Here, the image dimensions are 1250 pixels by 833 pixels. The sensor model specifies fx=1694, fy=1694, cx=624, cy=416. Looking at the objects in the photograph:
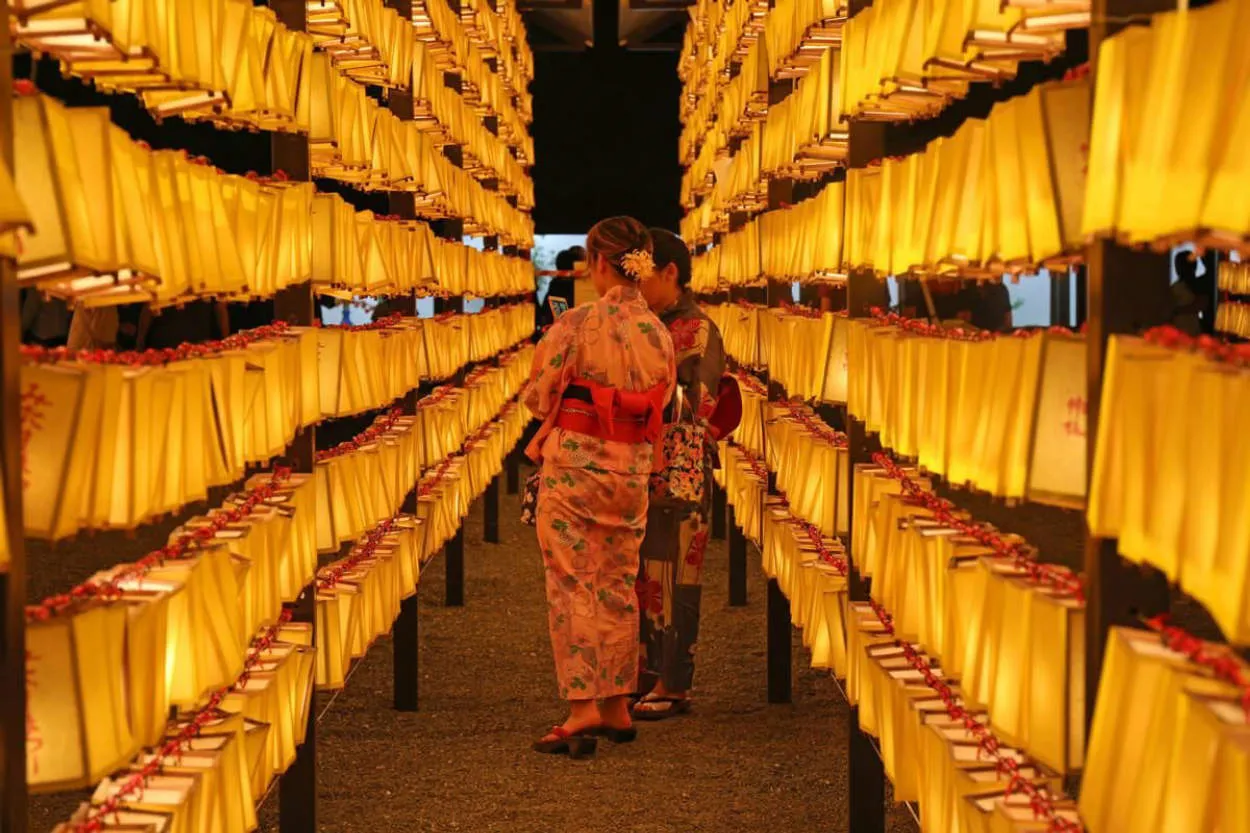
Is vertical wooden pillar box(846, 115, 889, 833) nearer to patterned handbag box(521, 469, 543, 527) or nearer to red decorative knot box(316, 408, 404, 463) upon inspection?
red decorative knot box(316, 408, 404, 463)

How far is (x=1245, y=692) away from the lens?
70.0 inches

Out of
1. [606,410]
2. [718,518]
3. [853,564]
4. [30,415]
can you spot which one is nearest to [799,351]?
[606,410]

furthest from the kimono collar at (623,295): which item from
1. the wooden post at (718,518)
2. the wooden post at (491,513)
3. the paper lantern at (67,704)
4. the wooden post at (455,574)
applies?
the wooden post at (718,518)

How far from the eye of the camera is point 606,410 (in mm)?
5289

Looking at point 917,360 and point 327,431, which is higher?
point 917,360

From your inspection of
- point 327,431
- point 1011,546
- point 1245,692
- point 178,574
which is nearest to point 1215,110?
point 1245,692

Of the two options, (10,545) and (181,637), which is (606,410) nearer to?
(181,637)

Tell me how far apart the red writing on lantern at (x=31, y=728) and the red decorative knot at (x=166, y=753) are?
10.5 inches

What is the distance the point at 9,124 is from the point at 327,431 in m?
13.7

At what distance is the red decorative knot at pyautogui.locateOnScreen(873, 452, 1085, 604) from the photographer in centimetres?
253

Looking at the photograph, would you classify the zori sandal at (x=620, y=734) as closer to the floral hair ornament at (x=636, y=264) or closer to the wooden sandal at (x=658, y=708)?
the wooden sandal at (x=658, y=708)

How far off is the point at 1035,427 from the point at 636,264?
310 cm

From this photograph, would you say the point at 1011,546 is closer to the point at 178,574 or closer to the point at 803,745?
the point at 178,574

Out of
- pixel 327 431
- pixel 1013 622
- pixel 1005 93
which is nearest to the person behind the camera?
pixel 1013 622
